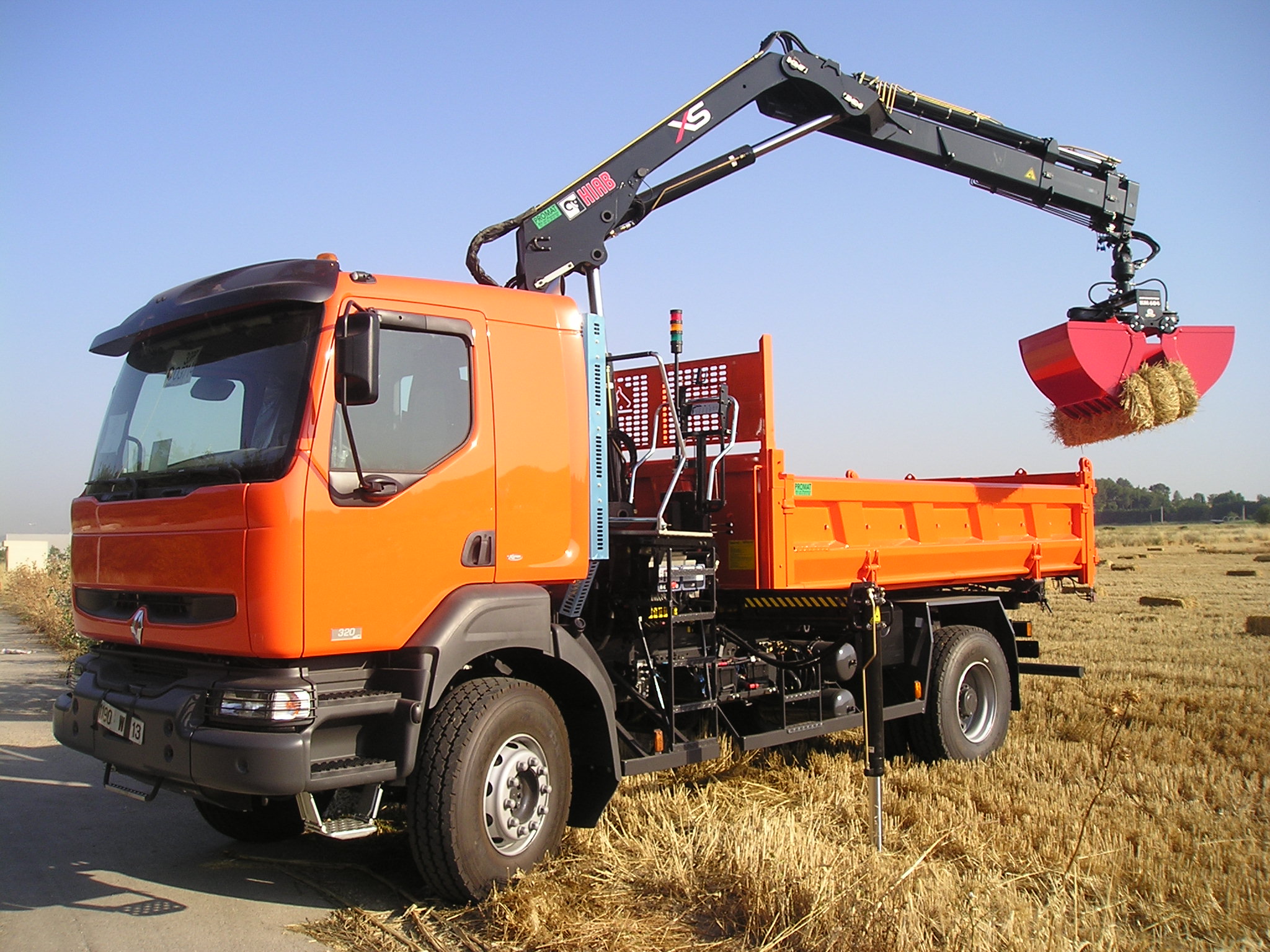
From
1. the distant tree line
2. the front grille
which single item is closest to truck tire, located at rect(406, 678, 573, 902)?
the front grille

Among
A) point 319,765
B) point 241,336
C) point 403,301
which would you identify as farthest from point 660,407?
point 319,765

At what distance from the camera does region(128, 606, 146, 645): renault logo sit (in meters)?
4.73

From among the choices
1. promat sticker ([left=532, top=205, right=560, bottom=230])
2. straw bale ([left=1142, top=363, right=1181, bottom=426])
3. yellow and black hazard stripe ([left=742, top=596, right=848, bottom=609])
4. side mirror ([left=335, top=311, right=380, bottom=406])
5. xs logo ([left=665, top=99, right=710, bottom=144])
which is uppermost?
xs logo ([left=665, top=99, right=710, bottom=144])

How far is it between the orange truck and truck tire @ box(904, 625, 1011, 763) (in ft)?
2.92

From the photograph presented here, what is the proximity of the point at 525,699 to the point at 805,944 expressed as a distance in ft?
5.40

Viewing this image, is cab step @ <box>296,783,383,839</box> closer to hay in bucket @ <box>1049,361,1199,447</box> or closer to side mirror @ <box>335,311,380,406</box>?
side mirror @ <box>335,311,380,406</box>

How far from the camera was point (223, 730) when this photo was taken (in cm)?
421

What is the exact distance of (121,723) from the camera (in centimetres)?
462

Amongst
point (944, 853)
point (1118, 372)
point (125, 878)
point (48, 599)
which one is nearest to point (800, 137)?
point (1118, 372)

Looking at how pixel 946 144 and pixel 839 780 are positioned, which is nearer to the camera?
pixel 839 780

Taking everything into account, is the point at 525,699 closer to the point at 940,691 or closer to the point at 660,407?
the point at 660,407

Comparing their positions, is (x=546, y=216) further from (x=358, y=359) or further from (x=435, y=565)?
(x=435, y=565)

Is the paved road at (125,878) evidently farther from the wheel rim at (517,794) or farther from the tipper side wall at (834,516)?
the tipper side wall at (834,516)

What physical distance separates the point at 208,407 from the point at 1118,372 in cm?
687
